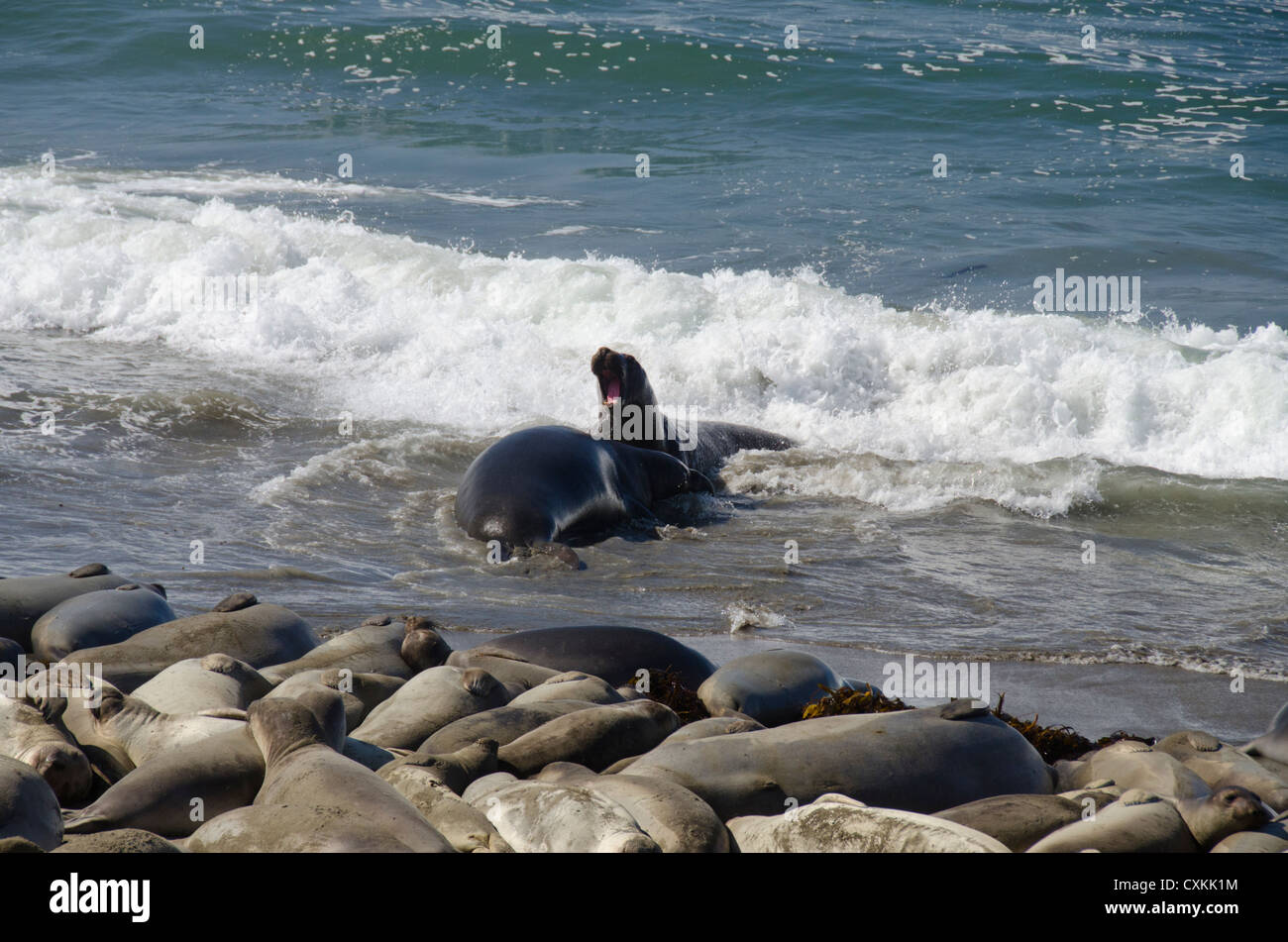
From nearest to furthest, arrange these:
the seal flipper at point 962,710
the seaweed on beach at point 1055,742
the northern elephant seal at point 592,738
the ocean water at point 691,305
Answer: the northern elephant seal at point 592,738 → the seal flipper at point 962,710 → the seaweed on beach at point 1055,742 → the ocean water at point 691,305

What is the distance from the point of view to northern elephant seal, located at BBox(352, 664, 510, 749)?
161 inches

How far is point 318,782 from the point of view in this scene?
124 inches

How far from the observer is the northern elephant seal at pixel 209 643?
476 centimetres

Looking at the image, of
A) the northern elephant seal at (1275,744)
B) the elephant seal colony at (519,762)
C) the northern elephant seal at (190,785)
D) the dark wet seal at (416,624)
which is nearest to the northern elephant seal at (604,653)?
the elephant seal colony at (519,762)

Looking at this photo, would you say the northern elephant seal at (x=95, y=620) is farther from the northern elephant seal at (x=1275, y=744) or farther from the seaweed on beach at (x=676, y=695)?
the northern elephant seal at (x=1275, y=744)

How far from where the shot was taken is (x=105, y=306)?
13.4 metres

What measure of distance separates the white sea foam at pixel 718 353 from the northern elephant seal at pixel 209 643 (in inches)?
188

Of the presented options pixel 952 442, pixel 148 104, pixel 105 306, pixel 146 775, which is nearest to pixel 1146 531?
pixel 952 442

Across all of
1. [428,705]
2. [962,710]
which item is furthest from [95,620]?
[962,710]

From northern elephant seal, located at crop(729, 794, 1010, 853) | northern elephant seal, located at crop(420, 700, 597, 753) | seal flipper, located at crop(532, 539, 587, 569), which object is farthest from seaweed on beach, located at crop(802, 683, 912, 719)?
seal flipper, located at crop(532, 539, 587, 569)

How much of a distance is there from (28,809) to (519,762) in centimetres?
129
